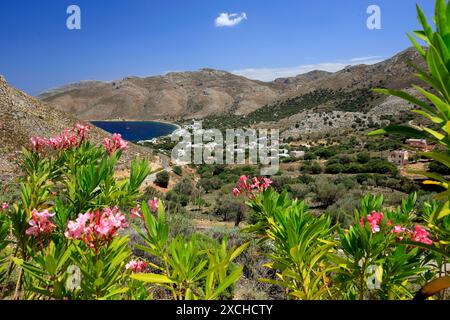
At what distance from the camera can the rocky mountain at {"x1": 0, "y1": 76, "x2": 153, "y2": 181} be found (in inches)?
635

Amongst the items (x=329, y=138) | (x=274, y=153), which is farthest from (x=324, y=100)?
(x=274, y=153)

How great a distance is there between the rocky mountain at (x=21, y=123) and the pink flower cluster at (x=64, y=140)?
45.9 ft

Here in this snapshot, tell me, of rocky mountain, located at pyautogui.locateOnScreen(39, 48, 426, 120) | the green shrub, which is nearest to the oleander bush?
the green shrub

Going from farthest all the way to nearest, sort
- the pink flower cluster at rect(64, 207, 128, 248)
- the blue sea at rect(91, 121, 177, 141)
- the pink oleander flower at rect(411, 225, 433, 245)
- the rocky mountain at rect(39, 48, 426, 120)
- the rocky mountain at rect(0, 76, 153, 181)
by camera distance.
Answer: the rocky mountain at rect(39, 48, 426, 120) < the blue sea at rect(91, 121, 177, 141) < the rocky mountain at rect(0, 76, 153, 181) < the pink oleander flower at rect(411, 225, 433, 245) < the pink flower cluster at rect(64, 207, 128, 248)

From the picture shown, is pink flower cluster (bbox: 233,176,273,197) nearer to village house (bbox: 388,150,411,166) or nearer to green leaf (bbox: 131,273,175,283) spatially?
green leaf (bbox: 131,273,175,283)

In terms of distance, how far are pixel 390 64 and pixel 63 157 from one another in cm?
7632

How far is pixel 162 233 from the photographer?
1.40 metres

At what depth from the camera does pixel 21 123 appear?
18.2 m

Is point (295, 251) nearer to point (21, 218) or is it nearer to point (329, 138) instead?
point (21, 218)

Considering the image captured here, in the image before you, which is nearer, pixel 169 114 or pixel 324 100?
pixel 324 100

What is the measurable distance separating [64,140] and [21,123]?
62.5 ft

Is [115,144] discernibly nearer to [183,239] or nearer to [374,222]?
[183,239]

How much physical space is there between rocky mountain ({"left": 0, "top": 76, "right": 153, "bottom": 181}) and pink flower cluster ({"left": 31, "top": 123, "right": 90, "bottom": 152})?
14.0 meters

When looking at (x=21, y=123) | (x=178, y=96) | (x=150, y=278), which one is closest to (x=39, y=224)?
(x=150, y=278)
